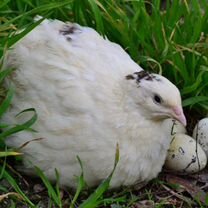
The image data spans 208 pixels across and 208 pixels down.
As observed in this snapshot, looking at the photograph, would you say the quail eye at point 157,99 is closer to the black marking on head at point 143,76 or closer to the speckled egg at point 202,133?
the black marking on head at point 143,76

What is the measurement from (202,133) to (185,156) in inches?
6.4

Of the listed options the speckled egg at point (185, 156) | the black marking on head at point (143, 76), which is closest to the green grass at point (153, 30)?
the speckled egg at point (185, 156)

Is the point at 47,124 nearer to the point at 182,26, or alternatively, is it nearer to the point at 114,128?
the point at 114,128

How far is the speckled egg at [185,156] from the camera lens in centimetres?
333

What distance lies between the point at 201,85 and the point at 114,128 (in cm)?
71

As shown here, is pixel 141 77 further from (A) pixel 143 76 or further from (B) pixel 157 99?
(B) pixel 157 99

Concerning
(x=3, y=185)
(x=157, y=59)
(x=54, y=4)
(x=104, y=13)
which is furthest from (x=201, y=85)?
(x=3, y=185)

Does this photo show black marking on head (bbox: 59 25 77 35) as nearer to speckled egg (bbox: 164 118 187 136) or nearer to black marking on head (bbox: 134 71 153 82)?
black marking on head (bbox: 134 71 153 82)

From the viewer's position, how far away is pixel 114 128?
307cm

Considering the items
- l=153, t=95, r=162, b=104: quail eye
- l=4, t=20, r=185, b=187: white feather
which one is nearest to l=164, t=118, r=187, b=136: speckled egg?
l=4, t=20, r=185, b=187: white feather

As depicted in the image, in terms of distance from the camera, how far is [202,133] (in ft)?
11.2

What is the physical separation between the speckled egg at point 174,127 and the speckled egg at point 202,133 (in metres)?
0.09

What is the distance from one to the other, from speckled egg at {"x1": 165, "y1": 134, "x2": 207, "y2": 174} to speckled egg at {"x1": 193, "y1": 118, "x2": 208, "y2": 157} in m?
0.04

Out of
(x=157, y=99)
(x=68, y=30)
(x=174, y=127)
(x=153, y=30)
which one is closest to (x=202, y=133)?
(x=174, y=127)
